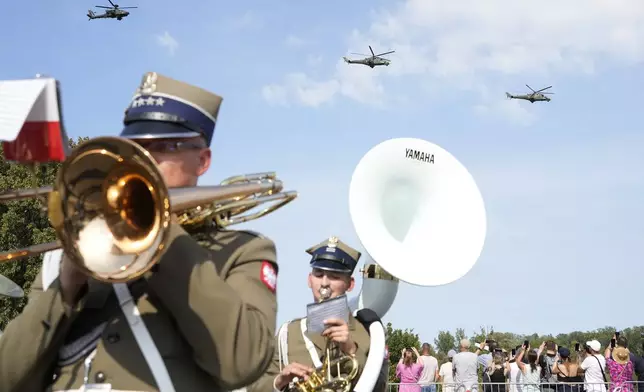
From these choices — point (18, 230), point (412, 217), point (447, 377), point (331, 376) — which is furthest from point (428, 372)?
point (18, 230)

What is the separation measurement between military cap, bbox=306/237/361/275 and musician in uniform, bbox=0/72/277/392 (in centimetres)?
358

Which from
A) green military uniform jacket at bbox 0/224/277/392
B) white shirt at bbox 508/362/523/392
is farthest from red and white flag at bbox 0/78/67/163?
white shirt at bbox 508/362/523/392

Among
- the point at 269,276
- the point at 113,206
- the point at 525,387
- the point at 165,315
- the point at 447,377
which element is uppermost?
the point at 113,206

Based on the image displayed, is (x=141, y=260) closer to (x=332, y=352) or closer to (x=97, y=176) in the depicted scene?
(x=97, y=176)

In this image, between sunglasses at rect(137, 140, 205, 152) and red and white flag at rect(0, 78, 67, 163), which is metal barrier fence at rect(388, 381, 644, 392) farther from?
red and white flag at rect(0, 78, 67, 163)

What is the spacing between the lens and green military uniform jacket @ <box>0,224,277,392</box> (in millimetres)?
2760

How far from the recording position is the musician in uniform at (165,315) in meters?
2.77

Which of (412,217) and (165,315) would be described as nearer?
(165,315)

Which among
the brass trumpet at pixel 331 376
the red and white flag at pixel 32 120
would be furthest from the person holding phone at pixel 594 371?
the red and white flag at pixel 32 120

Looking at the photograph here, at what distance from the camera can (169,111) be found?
3066 millimetres

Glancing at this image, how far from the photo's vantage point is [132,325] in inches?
114

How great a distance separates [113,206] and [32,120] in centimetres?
46

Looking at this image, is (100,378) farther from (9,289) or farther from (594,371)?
(594,371)

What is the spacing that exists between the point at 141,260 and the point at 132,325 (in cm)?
37
